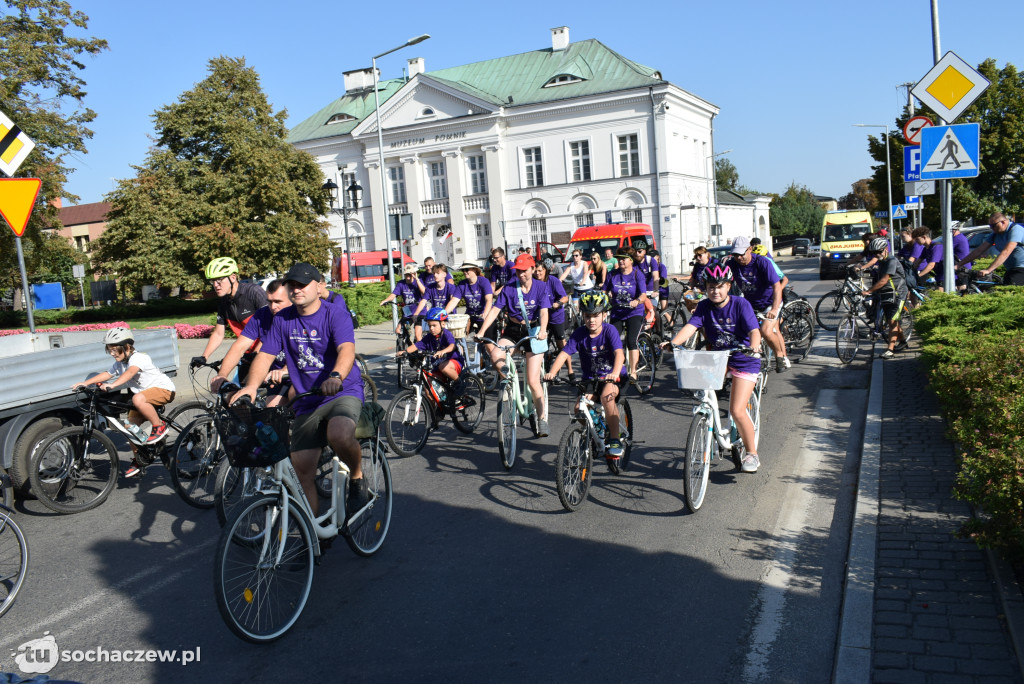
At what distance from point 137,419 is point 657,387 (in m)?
6.75

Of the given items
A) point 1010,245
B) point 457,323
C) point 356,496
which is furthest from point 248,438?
point 1010,245

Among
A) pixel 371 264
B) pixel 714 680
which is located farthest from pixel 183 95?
pixel 714 680

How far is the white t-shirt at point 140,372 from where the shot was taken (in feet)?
23.7

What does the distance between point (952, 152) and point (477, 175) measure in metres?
44.0

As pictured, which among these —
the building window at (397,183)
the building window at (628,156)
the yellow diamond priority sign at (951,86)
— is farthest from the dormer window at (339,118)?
the yellow diamond priority sign at (951,86)

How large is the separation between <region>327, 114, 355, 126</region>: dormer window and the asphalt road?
2100 inches

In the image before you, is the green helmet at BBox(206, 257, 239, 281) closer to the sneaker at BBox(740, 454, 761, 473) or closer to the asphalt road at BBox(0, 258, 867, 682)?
the asphalt road at BBox(0, 258, 867, 682)

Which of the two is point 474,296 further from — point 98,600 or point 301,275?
point 98,600

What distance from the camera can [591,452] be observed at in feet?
21.1

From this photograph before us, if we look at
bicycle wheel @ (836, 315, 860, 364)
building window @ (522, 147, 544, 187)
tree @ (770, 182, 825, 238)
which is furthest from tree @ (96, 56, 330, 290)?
tree @ (770, 182, 825, 238)

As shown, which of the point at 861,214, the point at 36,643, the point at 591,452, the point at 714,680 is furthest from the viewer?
the point at 861,214

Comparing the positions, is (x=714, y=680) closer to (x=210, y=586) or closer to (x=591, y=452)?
(x=591, y=452)

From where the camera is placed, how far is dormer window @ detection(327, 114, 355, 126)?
5762cm

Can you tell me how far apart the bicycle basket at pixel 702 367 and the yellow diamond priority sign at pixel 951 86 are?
20.0 ft
